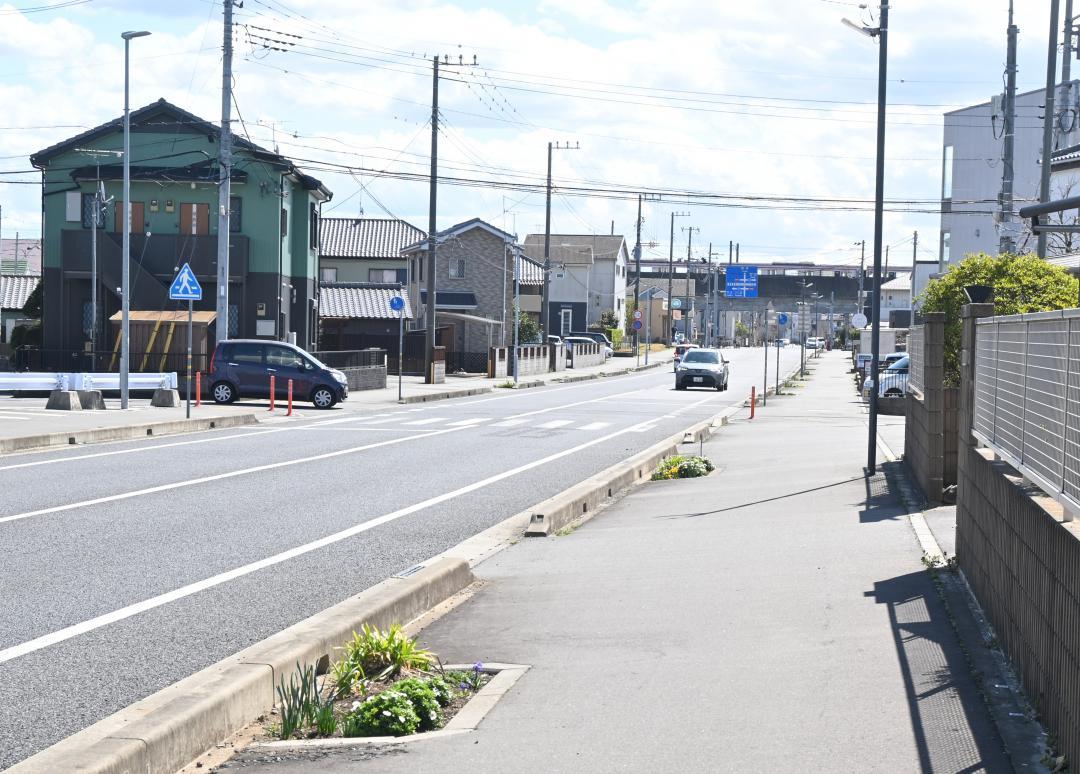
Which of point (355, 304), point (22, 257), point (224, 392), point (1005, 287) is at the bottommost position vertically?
point (224, 392)

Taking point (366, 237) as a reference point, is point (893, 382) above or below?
below

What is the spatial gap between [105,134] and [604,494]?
35.5 m

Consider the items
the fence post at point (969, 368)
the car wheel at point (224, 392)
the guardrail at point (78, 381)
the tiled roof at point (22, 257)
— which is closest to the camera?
the fence post at point (969, 368)

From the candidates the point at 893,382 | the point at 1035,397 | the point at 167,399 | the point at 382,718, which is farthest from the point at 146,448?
the point at 893,382

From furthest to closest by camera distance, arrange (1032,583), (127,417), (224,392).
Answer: (224,392) → (127,417) → (1032,583)

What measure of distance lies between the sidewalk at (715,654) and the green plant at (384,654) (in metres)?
0.54

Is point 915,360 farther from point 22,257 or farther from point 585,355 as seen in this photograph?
point 22,257

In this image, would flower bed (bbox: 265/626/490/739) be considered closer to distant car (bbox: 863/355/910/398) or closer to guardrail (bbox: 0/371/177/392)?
guardrail (bbox: 0/371/177/392)

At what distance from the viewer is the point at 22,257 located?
109 metres

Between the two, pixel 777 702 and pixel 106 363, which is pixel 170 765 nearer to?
pixel 777 702

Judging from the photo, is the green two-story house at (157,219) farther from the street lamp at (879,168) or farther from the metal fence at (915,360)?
the street lamp at (879,168)

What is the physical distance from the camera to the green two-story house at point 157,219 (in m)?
44.7

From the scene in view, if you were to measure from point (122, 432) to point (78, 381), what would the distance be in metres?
11.3

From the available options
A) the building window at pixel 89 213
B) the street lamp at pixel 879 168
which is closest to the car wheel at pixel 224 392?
the building window at pixel 89 213
